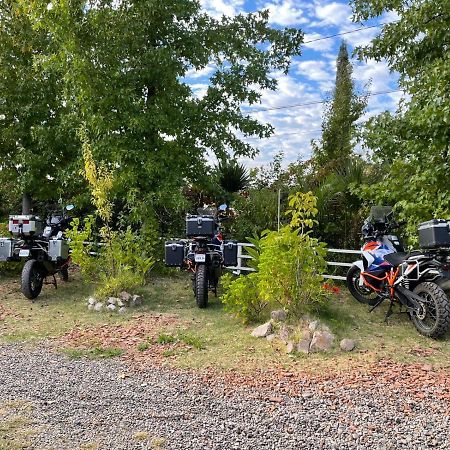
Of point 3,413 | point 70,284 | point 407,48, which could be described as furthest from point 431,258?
point 70,284

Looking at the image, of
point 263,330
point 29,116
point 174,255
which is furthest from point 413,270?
point 29,116

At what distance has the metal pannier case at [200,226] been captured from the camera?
244 inches

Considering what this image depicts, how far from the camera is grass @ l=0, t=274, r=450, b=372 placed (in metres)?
4.15

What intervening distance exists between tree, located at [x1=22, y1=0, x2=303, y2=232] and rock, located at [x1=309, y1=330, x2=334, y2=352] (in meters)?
4.17

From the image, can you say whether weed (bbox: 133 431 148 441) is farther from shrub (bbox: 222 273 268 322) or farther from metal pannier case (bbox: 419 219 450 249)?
metal pannier case (bbox: 419 219 450 249)

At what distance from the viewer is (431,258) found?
4.67m

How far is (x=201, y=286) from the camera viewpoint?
610 centimetres

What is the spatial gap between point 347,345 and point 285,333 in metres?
0.59

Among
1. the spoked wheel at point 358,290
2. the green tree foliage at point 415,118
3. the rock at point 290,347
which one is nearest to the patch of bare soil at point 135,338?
the rock at point 290,347

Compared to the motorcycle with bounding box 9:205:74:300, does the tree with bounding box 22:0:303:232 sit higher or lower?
higher

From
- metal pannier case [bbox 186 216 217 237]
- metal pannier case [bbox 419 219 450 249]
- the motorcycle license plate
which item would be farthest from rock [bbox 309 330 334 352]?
metal pannier case [bbox 186 216 217 237]

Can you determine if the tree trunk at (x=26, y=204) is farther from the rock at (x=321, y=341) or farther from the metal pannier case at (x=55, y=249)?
the rock at (x=321, y=341)

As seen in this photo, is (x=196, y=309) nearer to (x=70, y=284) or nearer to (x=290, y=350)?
(x=290, y=350)

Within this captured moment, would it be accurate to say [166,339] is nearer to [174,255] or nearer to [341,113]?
[174,255]
